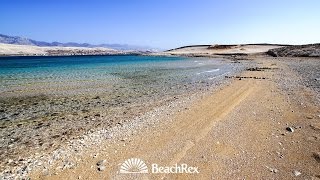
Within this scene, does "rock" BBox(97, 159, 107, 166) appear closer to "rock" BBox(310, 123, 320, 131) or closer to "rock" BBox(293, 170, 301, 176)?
"rock" BBox(293, 170, 301, 176)

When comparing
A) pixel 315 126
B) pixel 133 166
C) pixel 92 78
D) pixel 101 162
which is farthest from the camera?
pixel 92 78

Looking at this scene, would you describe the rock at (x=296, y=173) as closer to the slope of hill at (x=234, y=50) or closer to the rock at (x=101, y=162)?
the rock at (x=101, y=162)

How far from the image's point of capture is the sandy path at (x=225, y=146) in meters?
7.92

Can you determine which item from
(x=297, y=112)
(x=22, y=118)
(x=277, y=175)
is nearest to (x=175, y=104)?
(x=297, y=112)

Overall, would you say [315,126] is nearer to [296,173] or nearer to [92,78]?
[296,173]

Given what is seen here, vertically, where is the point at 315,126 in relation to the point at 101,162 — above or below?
above

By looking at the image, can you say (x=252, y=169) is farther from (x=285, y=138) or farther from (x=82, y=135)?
(x=82, y=135)

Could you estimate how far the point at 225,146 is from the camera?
976 centimetres

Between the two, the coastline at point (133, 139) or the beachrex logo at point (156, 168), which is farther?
the coastline at point (133, 139)

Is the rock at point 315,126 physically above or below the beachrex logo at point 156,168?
above

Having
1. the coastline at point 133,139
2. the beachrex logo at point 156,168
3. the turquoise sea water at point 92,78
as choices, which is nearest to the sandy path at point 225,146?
the coastline at point 133,139

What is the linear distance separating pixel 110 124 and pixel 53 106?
6.18 meters

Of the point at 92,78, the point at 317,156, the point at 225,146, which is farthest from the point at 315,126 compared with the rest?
the point at 92,78

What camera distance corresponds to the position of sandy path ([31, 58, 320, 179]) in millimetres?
7918
